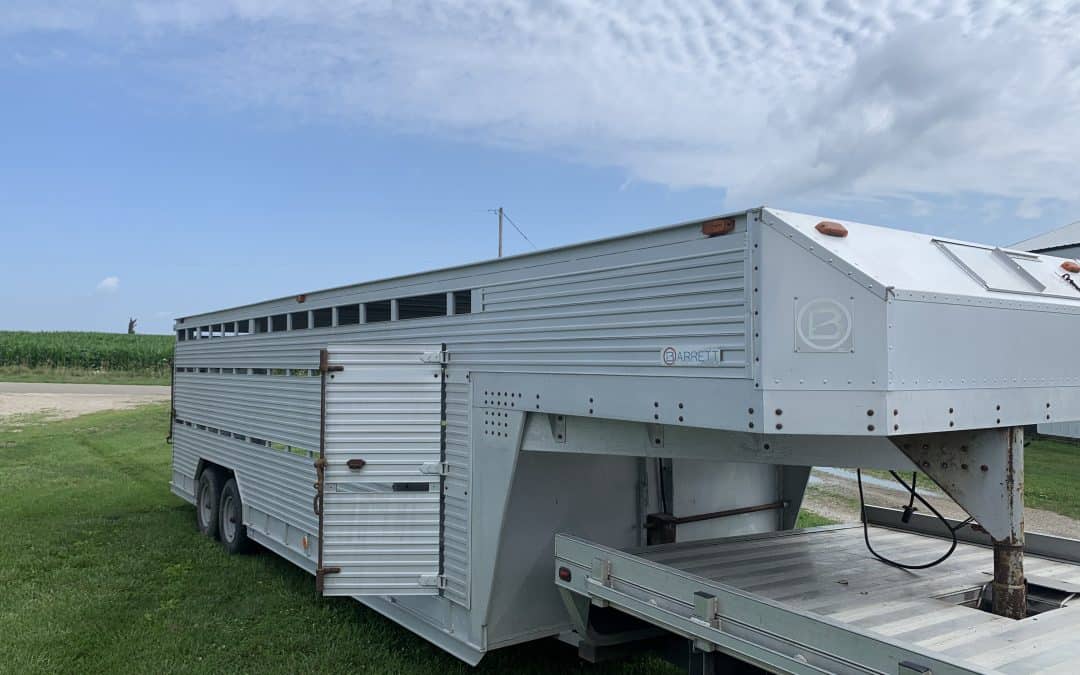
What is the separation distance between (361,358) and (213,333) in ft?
16.5

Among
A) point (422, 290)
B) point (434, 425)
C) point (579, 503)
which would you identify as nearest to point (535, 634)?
point (579, 503)

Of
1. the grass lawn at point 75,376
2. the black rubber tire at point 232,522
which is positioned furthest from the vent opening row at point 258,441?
Answer: the grass lawn at point 75,376

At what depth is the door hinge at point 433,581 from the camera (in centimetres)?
504

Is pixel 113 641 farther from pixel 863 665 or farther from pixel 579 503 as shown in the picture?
pixel 863 665

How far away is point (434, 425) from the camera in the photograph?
5188mm

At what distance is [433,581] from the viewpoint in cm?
505

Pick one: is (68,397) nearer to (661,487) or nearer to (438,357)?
(438,357)

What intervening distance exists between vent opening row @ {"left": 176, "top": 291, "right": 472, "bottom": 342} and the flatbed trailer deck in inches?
68.8

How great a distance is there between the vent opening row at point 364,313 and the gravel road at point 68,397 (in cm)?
1874

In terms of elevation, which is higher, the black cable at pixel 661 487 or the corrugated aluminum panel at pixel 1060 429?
the corrugated aluminum panel at pixel 1060 429

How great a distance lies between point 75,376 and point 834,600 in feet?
135

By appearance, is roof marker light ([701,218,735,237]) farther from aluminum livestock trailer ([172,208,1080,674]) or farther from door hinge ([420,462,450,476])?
door hinge ([420,462,450,476])

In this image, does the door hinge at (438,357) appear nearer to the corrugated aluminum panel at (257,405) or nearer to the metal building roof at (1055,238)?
the corrugated aluminum panel at (257,405)

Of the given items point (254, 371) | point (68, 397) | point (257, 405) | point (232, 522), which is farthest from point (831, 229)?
point (68, 397)
